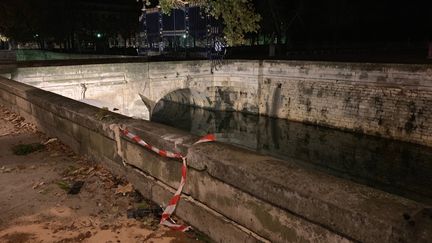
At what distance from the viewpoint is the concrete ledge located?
2169mm

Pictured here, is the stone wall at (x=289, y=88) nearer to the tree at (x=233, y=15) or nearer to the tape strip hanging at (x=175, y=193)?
the tree at (x=233, y=15)

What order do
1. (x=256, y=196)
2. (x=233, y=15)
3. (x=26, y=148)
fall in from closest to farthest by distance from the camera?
(x=256, y=196) < (x=26, y=148) < (x=233, y=15)

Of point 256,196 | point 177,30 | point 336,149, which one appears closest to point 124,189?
point 256,196

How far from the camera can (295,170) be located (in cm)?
282

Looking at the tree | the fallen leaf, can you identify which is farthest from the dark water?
the fallen leaf

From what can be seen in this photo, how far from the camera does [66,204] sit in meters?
4.08

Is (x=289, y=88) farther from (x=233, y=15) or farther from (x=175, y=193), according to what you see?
(x=175, y=193)

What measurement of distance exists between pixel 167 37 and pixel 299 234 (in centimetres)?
3196

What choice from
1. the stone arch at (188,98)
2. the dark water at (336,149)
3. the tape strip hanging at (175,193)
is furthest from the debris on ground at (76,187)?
the stone arch at (188,98)

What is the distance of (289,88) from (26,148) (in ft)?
55.3

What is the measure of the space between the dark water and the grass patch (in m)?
11.6

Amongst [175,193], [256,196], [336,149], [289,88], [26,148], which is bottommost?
[336,149]

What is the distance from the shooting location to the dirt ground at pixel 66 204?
3457 mm

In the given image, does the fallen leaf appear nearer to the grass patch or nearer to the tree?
the grass patch
